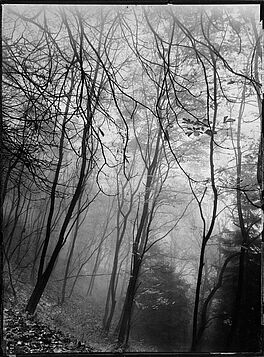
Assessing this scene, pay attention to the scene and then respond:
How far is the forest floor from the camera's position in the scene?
2.88 metres

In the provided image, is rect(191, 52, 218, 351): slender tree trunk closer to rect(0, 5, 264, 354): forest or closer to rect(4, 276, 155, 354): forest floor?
rect(0, 5, 264, 354): forest

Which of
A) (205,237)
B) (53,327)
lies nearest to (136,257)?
(205,237)

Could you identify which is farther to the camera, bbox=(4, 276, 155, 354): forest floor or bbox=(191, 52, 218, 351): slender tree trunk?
bbox=(191, 52, 218, 351): slender tree trunk

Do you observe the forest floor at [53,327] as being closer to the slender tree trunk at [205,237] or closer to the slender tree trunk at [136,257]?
the slender tree trunk at [136,257]

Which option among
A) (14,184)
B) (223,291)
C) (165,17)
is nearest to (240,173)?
(223,291)

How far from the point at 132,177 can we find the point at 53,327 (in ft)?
4.29

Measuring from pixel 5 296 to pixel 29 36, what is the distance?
2010 mm

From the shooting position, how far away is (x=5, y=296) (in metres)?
2.89

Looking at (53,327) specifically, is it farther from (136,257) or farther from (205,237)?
(205,237)

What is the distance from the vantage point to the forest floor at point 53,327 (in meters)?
2.88

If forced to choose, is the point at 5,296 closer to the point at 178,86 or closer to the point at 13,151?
the point at 13,151

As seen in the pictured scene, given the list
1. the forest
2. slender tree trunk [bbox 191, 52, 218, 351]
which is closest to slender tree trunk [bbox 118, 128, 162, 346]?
the forest

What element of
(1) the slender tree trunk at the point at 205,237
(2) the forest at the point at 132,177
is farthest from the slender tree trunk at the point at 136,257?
(1) the slender tree trunk at the point at 205,237

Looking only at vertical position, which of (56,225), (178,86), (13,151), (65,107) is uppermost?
(178,86)
